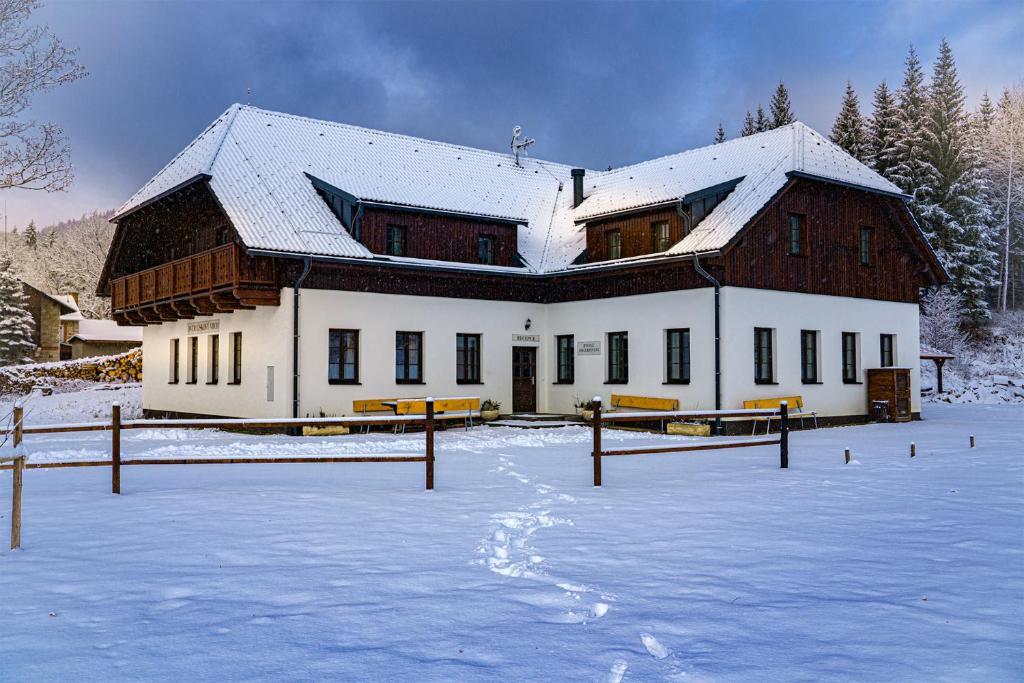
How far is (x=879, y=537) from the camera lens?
8.09 meters

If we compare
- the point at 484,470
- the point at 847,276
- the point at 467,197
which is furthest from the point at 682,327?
the point at 484,470

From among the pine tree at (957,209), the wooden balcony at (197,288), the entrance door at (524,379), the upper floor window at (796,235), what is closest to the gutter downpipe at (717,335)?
the upper floor window at (796,235)

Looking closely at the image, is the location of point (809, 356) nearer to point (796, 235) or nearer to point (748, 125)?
point (796, 235)

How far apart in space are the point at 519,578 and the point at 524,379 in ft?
60.4

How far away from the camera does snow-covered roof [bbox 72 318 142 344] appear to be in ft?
188

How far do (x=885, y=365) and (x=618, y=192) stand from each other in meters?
9.42

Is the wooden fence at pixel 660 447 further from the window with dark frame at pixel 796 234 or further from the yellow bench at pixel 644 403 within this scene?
the window with dark frame at pixel 796 234

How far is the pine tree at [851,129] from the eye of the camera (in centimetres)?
4712

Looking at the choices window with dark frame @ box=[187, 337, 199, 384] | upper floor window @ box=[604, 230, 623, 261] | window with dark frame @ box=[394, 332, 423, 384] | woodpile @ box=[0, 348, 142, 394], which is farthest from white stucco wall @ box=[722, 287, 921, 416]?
woodpile @ box=[0, 348, 142, 394]

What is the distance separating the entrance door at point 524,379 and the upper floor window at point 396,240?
434cm

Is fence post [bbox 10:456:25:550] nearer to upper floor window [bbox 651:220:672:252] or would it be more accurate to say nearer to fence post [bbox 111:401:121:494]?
fence post [bbox 111:401:121:494]

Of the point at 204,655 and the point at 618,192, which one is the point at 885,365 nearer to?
the point at 618,192

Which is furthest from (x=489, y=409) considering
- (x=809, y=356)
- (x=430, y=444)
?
(x=430, y=444)

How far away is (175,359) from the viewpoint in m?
26.6
